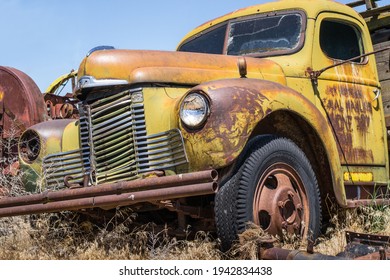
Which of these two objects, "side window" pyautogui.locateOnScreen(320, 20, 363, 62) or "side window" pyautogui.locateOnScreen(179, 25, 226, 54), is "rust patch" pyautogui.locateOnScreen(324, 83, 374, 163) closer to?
"side window" pyautogui.locateOnScreen(320, 20, 363, 62)

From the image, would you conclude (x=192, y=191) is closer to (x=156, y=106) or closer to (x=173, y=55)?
(x=156, y=106)

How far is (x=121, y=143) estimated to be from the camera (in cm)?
439

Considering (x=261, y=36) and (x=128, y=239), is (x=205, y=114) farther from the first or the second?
(x=261, y=36)

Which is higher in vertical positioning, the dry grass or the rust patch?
the rust patch

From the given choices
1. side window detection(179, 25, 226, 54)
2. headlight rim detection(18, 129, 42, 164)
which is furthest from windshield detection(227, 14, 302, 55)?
headlight rim detection(18, 129, 42, 164)

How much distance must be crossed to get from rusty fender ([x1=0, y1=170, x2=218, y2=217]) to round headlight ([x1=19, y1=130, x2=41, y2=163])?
984 mm

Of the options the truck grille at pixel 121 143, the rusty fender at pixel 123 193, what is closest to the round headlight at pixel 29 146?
the truck grille at pixel 121 143

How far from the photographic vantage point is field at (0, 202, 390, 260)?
4.23 meters

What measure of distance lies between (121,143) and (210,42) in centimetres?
181

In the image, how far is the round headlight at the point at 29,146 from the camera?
17.8 feet

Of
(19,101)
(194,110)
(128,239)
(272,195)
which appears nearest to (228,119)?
(194,110)

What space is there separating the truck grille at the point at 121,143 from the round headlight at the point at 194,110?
12cm

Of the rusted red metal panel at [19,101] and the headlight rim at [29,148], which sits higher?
the rusted red metal panel at [19,101]

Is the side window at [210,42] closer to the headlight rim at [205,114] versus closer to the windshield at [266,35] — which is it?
Result: the windshield at [266,35]
